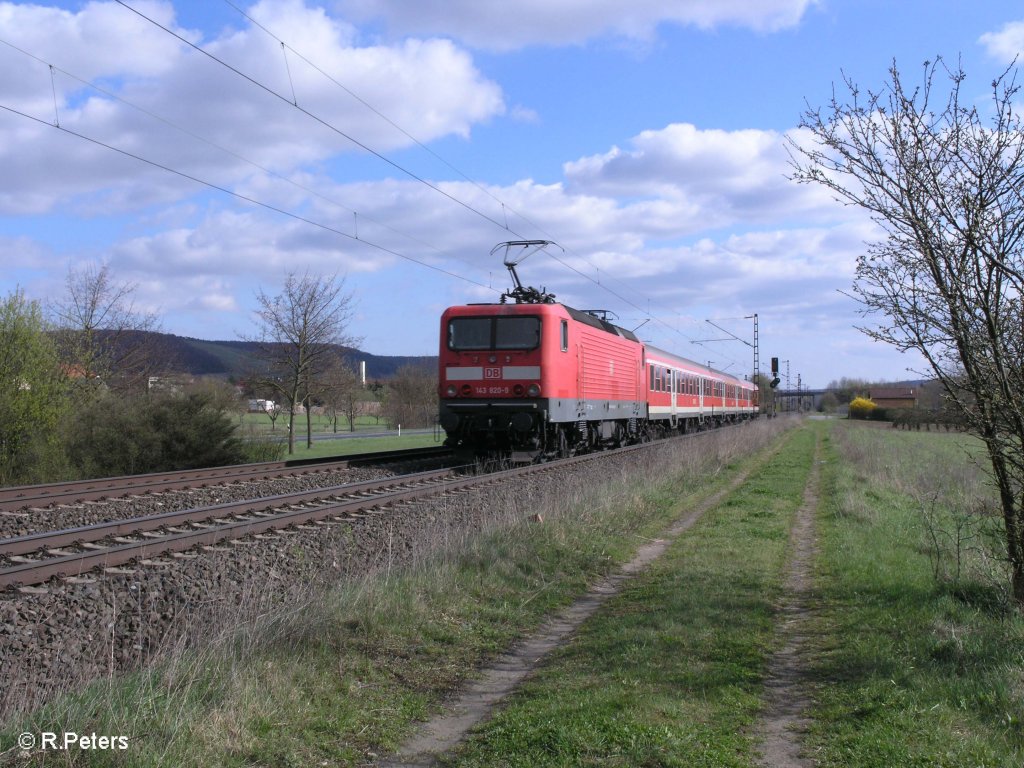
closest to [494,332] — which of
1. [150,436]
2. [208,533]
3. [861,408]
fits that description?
[150,436]

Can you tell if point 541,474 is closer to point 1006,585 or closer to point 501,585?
point 501,585

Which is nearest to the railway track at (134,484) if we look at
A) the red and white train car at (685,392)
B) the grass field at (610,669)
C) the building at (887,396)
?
the grass field at (610,669)

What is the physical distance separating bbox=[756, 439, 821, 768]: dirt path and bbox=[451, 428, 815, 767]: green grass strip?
9 cm

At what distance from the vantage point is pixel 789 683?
17.6ft

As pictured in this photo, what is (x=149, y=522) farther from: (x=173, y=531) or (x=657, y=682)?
(x=657, y=682)

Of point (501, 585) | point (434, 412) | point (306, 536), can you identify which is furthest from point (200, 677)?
point (434, 412)

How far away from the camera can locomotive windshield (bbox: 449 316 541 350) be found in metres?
17.2

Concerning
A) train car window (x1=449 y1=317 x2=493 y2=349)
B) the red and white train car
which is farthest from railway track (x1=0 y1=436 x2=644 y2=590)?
the red and white train car

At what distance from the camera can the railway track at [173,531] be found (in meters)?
7.19

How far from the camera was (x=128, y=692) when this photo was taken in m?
4.70

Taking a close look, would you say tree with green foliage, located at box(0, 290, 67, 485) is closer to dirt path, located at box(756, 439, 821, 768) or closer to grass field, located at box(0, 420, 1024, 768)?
grass field, located at box(0, 420, 1024, 768)

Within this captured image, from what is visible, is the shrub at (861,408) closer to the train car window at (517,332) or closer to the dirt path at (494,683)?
the train car window at (517,332)

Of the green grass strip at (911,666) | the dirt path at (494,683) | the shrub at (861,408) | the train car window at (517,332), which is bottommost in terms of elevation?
the dirt path at (494,683)

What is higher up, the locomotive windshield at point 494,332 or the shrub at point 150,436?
the locomotive windshield at point 494,332
